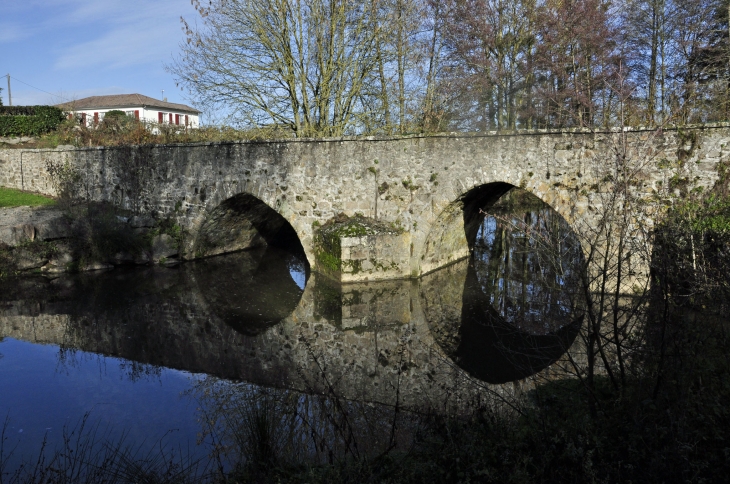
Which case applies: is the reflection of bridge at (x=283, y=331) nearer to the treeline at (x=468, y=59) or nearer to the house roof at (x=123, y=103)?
the treeline at (x=468, y=59)

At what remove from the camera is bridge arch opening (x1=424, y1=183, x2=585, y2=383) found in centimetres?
691

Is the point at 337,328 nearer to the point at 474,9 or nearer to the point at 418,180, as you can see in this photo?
the point at 418,180

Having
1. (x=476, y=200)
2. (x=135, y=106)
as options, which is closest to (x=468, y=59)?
(x=476, y=200)

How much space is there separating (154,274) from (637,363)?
11522mm

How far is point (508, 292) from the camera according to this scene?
11664mm

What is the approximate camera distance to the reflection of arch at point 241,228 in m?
15.0

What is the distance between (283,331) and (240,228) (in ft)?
25.3

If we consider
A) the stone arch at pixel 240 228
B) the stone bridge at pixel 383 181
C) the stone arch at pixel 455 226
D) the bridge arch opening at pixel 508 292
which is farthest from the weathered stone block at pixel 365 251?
the stone arch at pixel 240 228

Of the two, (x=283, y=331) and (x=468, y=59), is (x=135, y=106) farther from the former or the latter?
(x=283, y=331)

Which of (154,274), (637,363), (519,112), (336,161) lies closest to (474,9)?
(519,112)

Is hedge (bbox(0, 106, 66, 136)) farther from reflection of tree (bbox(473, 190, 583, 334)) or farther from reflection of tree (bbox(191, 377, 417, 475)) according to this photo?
reflection of tree (bbox(191, 377, 417, 475))

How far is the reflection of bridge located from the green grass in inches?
195

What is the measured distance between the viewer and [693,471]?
379cm

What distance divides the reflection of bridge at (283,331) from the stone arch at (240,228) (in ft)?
7.27
